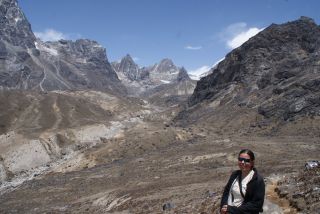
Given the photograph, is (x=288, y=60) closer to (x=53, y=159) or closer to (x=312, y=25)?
(x=312, y=25)

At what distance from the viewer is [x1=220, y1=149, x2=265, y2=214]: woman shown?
30.9 feet

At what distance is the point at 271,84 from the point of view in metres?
114

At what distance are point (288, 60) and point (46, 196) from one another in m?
88.4

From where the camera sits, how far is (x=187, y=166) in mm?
54031

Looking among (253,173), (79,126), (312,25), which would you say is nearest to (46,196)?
(253,173)

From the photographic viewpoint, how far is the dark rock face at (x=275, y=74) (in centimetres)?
9156

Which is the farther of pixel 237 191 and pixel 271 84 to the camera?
pixel 271 84

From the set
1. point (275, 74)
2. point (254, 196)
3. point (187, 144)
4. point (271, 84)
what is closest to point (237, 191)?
point (254, 196)

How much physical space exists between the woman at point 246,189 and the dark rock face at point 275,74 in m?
74.3

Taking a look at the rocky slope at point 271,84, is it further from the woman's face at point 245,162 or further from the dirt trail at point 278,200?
the woman's face at point 245,162

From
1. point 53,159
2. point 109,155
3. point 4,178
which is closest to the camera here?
point 4,178

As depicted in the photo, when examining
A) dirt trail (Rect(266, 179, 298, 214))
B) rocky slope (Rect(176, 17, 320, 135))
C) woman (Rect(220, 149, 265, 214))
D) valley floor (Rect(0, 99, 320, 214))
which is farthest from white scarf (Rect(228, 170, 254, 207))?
rocky slope (Rect(176, 17, 320, 135))

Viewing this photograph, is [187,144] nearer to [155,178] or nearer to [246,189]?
[155,178]

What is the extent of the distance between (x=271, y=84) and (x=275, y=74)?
4383 millimetres
